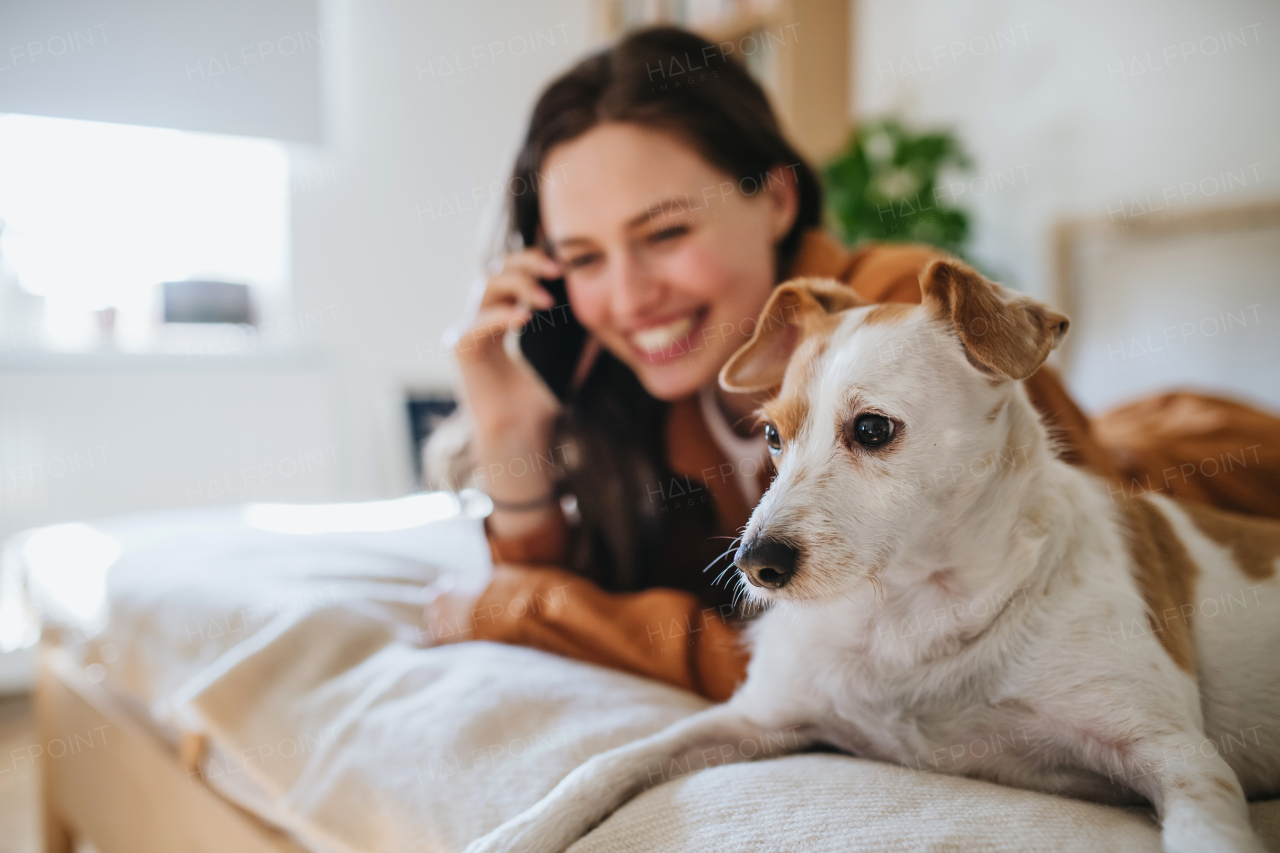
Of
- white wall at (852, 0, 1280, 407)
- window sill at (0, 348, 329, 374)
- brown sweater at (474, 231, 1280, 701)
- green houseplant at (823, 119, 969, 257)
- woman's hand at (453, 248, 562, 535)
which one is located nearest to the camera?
brown sweater at (474, 231, 1280, 701)

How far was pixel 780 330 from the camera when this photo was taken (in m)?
0.76

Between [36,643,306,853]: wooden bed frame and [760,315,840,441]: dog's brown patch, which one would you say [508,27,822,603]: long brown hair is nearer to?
[760,315,840,441]: dog's brown patch

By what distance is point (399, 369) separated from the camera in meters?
4.08

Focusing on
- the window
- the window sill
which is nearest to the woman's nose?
the window

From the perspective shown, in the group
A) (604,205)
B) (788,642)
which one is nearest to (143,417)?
(604,205)

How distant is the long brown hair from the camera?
115cm

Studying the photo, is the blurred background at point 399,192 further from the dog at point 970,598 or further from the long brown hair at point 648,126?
the dog at point 970,598

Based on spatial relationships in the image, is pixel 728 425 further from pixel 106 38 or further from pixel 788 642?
pixel 106 38

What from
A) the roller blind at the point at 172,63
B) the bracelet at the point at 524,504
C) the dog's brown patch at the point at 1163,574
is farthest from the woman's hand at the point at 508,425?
the roller blind at the point at 172,63

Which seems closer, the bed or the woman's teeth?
the bed

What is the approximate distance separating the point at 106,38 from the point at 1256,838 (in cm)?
374

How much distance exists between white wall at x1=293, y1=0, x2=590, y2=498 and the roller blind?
0.22 meters

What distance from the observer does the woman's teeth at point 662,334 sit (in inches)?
39.4

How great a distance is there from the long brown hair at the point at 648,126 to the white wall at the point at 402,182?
2.66 metres
